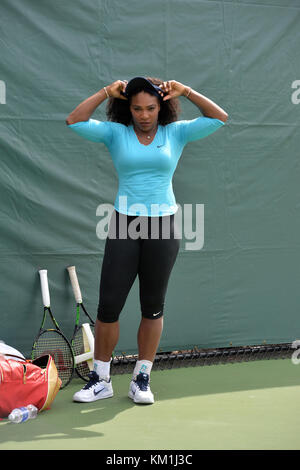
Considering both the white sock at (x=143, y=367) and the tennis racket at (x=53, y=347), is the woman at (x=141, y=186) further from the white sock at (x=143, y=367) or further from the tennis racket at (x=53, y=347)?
the tennis racket at (x=53, y=347)

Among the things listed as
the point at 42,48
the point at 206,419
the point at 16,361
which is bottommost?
the point at 206,419

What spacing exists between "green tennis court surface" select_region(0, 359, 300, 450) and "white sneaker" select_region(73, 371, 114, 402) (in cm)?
4

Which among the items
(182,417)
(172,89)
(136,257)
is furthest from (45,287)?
(172,89)

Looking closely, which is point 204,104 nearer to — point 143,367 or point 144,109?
point 144,109

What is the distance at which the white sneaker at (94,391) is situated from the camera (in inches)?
129

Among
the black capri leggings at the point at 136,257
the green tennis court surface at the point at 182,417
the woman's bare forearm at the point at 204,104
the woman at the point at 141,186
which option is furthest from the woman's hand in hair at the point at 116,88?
the green tennis court surface at the point at 182,417

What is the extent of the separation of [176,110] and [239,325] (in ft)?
5.13

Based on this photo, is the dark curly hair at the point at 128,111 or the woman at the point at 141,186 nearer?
the woman at the point at 141,186

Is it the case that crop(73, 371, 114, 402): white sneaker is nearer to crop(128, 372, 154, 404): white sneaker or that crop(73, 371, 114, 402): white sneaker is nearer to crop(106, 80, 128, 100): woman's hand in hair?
crop(128, 372, 154, 404): white sneaker

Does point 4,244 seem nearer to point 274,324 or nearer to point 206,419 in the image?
point 206,419

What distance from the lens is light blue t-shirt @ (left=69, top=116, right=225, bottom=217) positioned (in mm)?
3129

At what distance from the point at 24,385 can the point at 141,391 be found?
0.59 metres

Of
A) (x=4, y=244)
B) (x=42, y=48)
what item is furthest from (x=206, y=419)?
(x=42, y=48)

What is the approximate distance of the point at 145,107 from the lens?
10.2ft
